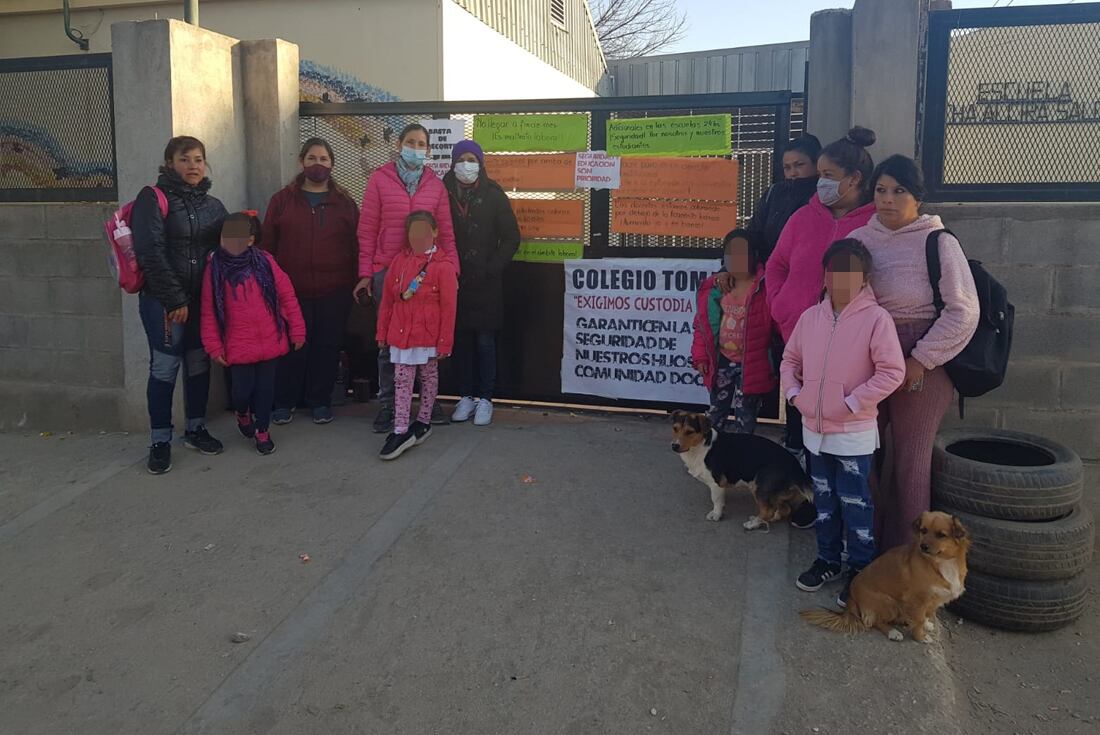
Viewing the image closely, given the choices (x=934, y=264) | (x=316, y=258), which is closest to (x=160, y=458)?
(x=316, y=258)

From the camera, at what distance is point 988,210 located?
4.93 meters

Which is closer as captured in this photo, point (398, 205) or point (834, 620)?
point (834, 620)

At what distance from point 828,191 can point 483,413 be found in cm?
275

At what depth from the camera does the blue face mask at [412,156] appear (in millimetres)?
5609

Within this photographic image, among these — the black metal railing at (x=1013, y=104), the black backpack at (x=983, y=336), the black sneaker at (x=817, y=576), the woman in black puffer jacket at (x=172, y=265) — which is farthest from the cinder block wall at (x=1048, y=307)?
the woman in black puffer jacket at (x=172, y=265)

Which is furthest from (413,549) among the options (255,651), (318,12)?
(318,12)

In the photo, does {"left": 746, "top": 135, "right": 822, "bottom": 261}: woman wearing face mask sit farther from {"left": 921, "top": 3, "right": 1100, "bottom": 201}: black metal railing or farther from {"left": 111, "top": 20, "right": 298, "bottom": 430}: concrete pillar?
{"left": 111, "top": 20, "right": 298, "bottom": 430}: concrete pillar

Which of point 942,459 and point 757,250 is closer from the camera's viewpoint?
point 942,459

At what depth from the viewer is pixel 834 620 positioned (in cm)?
342

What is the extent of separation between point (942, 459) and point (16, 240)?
20.9 ft

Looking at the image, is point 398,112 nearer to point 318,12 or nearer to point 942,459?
point 942,459

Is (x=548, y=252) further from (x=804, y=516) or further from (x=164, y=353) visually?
(x=804, y=516)

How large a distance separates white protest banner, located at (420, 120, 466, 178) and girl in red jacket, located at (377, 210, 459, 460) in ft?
2.80

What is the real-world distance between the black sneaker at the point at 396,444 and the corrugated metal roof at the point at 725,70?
13.3 m
